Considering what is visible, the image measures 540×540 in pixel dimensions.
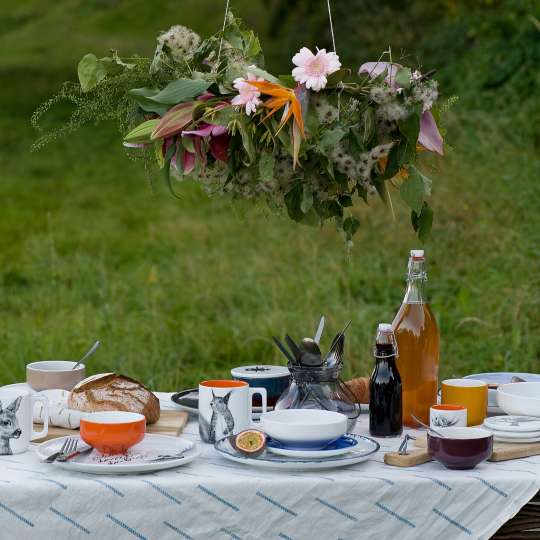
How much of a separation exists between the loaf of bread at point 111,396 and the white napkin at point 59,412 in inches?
0.7

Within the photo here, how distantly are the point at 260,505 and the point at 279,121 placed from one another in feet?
2.39

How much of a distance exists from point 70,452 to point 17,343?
10.7 feet

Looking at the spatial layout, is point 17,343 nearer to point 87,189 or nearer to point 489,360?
point 489,360

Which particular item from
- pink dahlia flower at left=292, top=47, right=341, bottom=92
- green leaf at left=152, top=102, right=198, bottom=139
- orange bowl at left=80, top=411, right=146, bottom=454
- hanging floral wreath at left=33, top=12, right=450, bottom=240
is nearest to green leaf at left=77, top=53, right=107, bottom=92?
hanging floral wreath at left=33, top=12, right=450, bottom=240

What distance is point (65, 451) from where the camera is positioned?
81.3 inches

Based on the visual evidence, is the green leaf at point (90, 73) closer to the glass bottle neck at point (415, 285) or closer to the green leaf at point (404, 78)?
the green leaf at point (404, 78)

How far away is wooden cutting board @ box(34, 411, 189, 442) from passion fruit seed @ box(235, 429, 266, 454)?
0.27 metres

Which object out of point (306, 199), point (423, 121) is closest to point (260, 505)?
point (306, 199)

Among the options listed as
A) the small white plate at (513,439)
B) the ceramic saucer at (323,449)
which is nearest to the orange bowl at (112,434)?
the ceramic saucer at (323,449)

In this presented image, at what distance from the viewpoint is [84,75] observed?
7.38 ft

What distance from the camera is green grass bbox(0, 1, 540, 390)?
17.0 ft

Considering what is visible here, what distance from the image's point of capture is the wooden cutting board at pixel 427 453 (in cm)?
207

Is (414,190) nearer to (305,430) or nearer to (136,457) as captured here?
(305,430)

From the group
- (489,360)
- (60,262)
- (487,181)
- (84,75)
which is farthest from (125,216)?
(84,75)
